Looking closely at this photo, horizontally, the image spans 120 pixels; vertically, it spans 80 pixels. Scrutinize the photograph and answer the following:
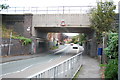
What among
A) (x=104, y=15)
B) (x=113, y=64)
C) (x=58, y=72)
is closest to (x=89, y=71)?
(x=113, y=64)

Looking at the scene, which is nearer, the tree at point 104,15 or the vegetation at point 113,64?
the vegetation at point 113,64

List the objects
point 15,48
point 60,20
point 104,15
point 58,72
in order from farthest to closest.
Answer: point 60,20 → point 15,48 → point 104,15 → point 58,72

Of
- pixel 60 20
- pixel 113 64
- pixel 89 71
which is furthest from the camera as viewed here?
pixel 60 20

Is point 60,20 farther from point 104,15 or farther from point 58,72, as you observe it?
point 58,72

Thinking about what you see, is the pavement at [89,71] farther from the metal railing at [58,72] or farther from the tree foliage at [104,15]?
the tree foliage at [104,15]

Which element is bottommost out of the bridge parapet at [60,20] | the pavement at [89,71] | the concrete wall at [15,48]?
the pavement at [89,71]

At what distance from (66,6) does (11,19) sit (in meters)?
10.1

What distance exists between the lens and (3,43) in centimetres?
1980

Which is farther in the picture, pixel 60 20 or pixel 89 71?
pixel 60 20

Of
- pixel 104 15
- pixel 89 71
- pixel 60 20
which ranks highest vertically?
pixel 104 15

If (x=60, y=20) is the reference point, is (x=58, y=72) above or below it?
below

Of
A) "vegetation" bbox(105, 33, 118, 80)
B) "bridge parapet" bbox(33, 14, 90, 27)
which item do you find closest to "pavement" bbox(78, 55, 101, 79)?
"vegetation" bbox(105, 33, 118, 80)

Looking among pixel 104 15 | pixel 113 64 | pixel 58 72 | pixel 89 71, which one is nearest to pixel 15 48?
pixel 104 15

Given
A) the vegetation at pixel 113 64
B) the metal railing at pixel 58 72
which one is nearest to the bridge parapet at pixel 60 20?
the vegetation at pixel 113 64
